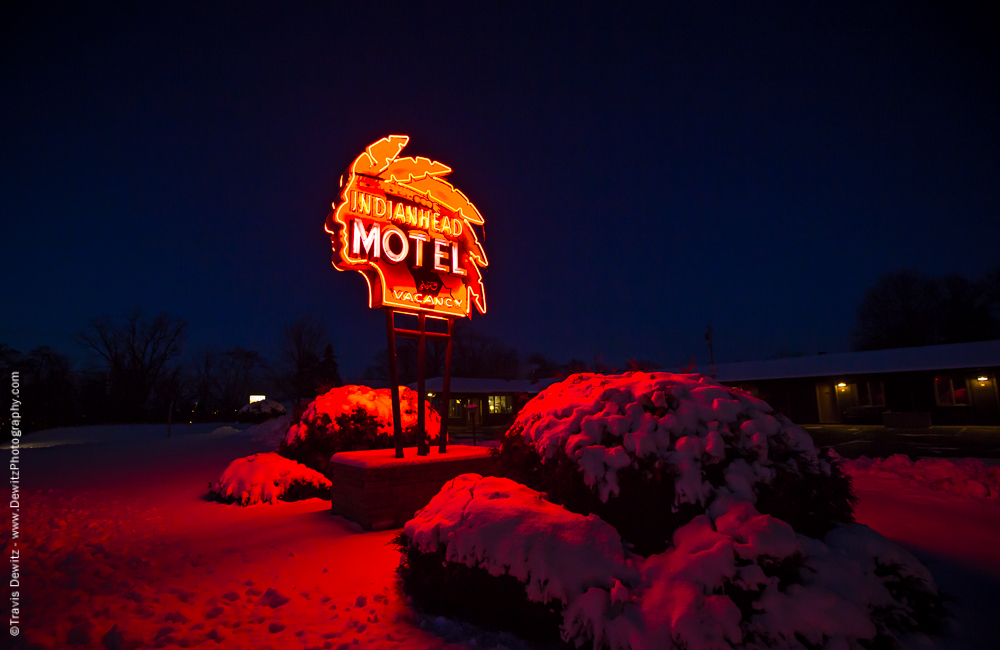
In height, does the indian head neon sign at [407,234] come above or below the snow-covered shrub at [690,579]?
above

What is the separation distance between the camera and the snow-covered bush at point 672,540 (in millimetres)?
2777

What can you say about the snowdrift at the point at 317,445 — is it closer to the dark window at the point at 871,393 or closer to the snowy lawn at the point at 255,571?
the snowy lawn at the point at 255,571

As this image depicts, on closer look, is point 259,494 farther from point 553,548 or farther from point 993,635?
point 993,635

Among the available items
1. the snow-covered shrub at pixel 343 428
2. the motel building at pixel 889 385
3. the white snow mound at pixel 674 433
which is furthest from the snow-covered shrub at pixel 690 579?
the motel building at pixel 889 385

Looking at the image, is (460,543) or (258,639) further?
(460,543)

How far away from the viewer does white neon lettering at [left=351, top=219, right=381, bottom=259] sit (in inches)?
267

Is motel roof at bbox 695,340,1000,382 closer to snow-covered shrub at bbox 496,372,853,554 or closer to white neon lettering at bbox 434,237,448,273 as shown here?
white neon lettering at bbox 434,237,448,273

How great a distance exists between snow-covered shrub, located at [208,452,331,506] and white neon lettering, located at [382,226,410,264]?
4.01m

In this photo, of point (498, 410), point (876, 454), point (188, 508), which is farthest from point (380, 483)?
point (498, 410)

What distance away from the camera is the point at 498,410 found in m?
39.3

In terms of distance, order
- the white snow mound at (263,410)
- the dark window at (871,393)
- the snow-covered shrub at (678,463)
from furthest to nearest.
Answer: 1. the white snow mound at (263,410)
2. the dark window at (871,393)
3. the snow-covered shrub at (678,463)

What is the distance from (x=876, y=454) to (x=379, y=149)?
14.6 m

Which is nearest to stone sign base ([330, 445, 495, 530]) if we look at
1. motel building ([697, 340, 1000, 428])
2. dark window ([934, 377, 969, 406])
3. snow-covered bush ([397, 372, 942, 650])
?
snow-covered bush ([397, 372, 942, 650])

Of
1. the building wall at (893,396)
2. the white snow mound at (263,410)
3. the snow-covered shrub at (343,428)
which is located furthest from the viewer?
the white snow mound at (263,410)
